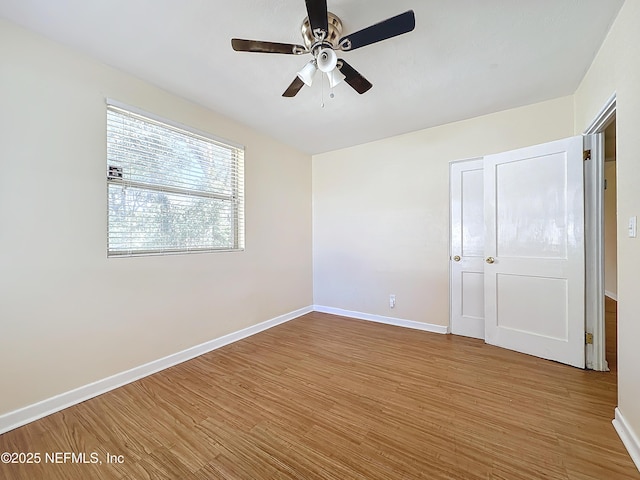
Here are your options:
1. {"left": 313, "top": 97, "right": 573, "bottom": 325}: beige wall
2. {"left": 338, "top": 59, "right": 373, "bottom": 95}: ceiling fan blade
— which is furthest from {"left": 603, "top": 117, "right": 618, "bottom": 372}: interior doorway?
{"left": 338, "top": 59, "right": 373, "bottom": 95}: ceiling fan blade

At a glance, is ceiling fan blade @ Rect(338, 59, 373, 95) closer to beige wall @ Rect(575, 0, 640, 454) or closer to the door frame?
beige wall @ Rect(575, 0, 640, 454)

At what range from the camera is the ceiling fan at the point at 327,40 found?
1.38m

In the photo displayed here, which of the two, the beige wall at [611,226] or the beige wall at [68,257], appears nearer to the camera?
the beige wall at [68,257]

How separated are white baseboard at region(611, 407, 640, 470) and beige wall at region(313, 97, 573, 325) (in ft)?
5.56

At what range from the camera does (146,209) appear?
2369 millimetres

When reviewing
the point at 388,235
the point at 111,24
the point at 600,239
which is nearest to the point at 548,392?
the point at 600,239

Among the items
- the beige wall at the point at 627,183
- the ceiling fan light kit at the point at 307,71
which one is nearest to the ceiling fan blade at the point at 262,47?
the ceiling fan light kit at the point at 307,71

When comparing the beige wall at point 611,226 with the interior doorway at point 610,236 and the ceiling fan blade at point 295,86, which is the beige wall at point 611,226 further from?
the ceiling fan blade at point 295,86

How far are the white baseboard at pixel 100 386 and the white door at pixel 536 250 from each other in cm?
295

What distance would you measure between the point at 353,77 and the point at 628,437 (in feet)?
8.94

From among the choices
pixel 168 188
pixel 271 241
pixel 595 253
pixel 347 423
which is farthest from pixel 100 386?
pixel 595 253

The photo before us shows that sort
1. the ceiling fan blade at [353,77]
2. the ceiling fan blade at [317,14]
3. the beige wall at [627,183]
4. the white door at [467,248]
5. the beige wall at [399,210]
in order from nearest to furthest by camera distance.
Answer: the ceiling fan blade at [317,14]
the beige wall at [627,183]
the ceiling fan blade at [353,77]
the beige wall at [399,210]
the white door at [467,248]

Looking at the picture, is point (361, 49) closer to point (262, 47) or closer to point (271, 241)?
point (262, 47)

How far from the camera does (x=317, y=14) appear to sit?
4.54ft
